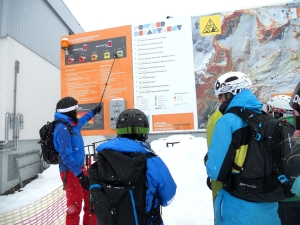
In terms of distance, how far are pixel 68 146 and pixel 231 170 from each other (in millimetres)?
2129

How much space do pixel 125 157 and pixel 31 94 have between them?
33.5 ft

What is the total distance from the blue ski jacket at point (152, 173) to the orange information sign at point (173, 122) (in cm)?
357

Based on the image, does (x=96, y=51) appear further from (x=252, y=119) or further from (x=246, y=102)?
(x=252, y=119)

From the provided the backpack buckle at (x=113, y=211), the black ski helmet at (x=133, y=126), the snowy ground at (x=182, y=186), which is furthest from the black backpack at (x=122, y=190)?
the snowy ground at (x=182, y=186)

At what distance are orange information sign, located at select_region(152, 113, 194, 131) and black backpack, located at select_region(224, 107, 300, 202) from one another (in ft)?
12.1

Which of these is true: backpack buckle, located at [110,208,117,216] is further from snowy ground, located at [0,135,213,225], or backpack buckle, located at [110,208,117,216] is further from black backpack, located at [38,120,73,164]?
snowy ground, located at [0,135,213,225]

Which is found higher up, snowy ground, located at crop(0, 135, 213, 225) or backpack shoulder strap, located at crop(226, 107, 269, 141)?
backpack shoulder strap, located at crop(226, 107, 269, 141)

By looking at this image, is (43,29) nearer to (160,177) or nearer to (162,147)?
(162,147)

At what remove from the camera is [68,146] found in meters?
3.04

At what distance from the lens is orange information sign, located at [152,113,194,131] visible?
539 centimetres

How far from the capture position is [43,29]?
11438 mm

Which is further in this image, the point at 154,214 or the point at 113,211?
the point at 154,214

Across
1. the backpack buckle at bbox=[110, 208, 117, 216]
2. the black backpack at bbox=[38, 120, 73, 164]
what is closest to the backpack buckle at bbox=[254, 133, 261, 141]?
the backpack buckle at bbox=[110, 208, 117, 216]

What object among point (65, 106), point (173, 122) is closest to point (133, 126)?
point (65, 106)
